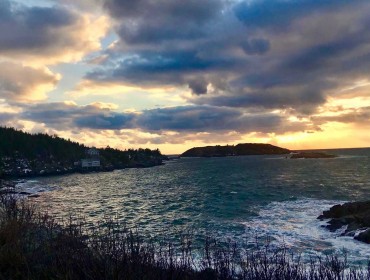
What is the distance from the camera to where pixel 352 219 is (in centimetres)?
3906

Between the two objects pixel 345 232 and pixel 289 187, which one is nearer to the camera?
pixel 345 232

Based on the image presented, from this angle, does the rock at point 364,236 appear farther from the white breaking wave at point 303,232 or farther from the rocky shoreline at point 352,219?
the white breaking wave at point 303,232

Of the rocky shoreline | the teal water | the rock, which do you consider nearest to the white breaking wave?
the teal water

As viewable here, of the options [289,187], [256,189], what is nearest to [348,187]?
[289,187]

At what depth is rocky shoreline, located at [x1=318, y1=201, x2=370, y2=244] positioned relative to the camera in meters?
34.0

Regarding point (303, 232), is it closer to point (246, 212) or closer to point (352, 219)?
point (352, 219)

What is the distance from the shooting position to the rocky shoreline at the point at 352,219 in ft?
112

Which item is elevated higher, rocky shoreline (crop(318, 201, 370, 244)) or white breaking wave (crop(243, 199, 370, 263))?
rocky shoreline (crop(318, 201, 370, 244))

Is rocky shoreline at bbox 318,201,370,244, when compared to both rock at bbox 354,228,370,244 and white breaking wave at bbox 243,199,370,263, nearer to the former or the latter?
rock at bbox 354,228,370,244

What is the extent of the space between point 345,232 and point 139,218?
24805 mm

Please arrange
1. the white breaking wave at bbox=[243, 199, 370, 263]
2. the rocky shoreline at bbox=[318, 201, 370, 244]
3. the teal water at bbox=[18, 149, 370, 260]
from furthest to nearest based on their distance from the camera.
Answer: the teal water at bbox=[18, 149, 370, 260]
the rocky shoreline at bbox=[318, 201, 370, 244]
the white breaking wave at bbox=[243, 199, 370, 263]

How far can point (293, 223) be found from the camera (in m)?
42.0

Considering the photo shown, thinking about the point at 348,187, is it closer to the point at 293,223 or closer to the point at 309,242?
Result: the point at 293,223

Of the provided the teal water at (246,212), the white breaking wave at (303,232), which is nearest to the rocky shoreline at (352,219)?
the white breaking wave at (303,232)
